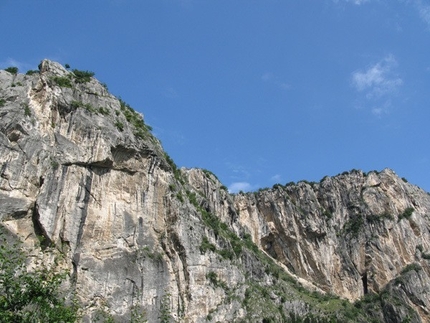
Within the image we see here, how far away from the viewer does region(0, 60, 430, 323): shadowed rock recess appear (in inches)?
1698

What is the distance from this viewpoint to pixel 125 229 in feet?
157

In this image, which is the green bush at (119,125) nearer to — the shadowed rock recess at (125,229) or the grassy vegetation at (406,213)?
the shadowed rock recess at (125,229)

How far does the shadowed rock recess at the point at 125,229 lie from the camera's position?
43.1 meters

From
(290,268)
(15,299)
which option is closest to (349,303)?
(290,268)

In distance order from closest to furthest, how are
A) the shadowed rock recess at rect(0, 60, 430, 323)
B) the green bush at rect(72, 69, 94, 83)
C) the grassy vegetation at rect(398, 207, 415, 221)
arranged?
the shadowed rock recess at rect(0, 60, 430, 323) → the green bush at rect(72, 69, 94, 83) → the grassy vegetation at rect(398, 207, 415, 221)

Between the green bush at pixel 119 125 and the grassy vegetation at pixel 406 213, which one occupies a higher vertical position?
the grassy vegetation at pixel 406 213

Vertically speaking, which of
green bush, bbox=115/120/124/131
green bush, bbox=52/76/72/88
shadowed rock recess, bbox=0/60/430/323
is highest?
green bush, bbox=52/76/72/88

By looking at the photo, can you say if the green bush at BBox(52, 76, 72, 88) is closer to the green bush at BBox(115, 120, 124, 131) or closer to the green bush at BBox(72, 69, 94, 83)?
the green bush at BBox(72, 69, 94, 83)

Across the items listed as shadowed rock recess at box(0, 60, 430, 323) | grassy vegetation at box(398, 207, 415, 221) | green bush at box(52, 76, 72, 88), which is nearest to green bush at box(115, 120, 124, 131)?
shadowed rock recess at box(0, 60, 430, 323)

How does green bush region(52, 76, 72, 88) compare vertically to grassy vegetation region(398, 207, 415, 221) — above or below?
above

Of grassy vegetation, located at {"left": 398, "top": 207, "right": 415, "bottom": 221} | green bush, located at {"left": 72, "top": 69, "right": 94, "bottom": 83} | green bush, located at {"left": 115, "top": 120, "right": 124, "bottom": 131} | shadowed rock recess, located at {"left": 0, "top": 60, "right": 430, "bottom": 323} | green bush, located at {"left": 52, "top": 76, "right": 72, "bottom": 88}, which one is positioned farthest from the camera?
grassy vegetation, located at {"left": 398, "top": 207, "right": 415, "bottom": 221}

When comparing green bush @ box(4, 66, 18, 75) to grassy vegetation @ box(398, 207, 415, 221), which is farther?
grassy vegetation @ box(398, 207, 415, 221)

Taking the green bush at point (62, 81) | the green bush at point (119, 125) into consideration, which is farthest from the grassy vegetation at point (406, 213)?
the green bush at point (62, 81)

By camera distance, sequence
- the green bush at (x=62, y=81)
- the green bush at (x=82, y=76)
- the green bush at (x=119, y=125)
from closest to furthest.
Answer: the green bush at (x=62, y=81) < the green bush at (x=119, y=125) < the green bush at (x=82, y=76)
